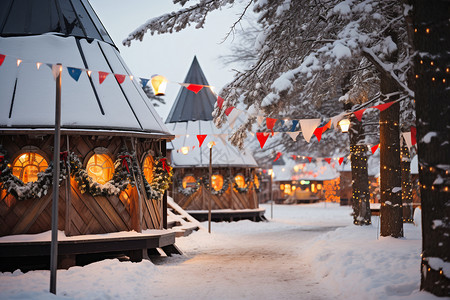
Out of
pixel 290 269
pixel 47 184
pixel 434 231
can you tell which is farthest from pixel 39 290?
pixel 434 231

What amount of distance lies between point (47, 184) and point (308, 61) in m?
5.53

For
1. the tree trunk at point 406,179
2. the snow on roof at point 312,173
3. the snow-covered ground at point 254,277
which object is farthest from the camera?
the snow on roof at point 312,173

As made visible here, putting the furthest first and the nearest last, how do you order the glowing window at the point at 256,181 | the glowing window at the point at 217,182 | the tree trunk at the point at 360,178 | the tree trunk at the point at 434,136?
1. the glowing window at the point at 256,181
2. the glowing window at the point at 217,182
3. the tree trunk at the point at 360,178
4. the tree trunk at the point at 434,136

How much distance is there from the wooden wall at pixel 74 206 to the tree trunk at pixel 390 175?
A: 5.28 metres

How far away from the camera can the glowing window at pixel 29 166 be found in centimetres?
975

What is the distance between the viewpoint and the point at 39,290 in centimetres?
709

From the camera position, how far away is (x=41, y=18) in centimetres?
1162

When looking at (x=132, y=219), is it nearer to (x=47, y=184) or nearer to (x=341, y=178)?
(x=47, y=184)

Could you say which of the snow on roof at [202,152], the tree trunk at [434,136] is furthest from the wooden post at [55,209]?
the snow on roof at [202,152]

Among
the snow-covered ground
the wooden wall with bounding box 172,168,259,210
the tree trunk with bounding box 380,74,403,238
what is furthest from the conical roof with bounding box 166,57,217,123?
the tree trunk with bounding box 380,74,403,238

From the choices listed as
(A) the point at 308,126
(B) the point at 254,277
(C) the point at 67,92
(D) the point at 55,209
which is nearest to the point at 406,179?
(A) the point at 308,126

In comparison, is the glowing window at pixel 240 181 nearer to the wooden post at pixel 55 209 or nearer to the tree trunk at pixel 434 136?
the wooden post at pixel 55 209

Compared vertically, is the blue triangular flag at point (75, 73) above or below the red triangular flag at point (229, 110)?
above

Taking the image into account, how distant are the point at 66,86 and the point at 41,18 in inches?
85.4
